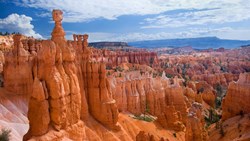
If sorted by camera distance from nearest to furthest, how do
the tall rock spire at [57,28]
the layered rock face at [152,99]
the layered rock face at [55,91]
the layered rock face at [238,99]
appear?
the layered rock face at [55,91]
the tall rock spire at [57,28]
the layered rock face at [238,99]
the layered rock face at [152,99]

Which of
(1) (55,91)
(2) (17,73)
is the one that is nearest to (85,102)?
(1) (55,91)

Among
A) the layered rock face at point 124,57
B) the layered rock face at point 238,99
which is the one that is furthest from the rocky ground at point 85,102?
the layered rock face at point 124,57

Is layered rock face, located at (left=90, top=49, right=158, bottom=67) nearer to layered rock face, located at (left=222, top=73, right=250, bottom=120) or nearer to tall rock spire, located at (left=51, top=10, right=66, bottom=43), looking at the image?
layered rock face, located at (left=222, top=73, right=250, bottom=120)

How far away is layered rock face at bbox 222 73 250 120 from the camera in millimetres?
37969

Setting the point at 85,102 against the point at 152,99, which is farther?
the point at 152,99

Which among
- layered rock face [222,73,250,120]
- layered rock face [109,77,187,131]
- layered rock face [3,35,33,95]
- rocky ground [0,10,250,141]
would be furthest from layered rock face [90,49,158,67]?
layered rock face [3,35,33,95]

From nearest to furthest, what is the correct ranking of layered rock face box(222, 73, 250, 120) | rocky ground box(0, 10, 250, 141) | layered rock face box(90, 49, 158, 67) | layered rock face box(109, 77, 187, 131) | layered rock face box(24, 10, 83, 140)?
layered rock face box(24, 10, 83, 140), rocky ground box(0, 10, 250, 141), layered rock face box(222, 73, 250, 120), layered rock face box(109, 77, 187, 131), layered rock face box(90, 49, 158, 67)

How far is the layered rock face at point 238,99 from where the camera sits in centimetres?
3797

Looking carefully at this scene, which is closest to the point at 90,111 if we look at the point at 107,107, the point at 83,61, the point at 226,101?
the point at 107,107

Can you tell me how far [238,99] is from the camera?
130 ft

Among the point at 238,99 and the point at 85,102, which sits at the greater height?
the point at 85,102

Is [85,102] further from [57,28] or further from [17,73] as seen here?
[17,73]

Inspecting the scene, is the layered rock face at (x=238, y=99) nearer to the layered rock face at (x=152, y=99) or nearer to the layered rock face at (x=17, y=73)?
the layered rock face at (x=152, y=99)

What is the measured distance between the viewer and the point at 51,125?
22.2 metres
